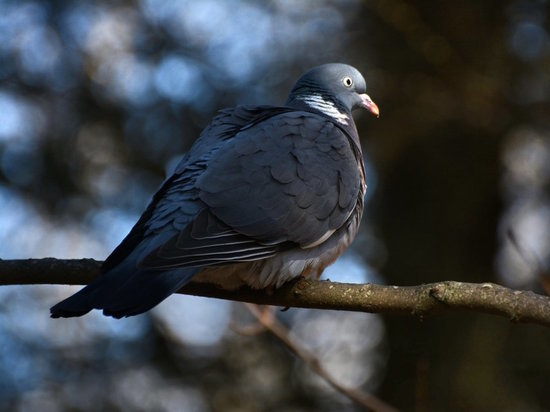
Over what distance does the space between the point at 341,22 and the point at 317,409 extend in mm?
3105

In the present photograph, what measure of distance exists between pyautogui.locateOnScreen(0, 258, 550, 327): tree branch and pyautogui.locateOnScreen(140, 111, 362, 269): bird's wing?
220 millimetres

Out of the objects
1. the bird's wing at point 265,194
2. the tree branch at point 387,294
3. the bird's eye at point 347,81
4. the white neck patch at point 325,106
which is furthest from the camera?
the bird's eye at point 347,81

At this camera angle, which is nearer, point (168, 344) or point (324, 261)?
point (324, 261)

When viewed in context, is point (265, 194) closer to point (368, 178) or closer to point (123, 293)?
point (123, 293)

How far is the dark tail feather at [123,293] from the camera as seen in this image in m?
2.66

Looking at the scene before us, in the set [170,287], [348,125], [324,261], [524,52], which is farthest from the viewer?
[524,52]

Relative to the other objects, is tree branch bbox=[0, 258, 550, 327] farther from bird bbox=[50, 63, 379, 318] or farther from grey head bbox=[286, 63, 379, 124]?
grey head bbox=[286, 63, 379, 124]

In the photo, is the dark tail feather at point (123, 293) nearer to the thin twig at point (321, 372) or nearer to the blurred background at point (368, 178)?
the thin twig at point (321, 372)

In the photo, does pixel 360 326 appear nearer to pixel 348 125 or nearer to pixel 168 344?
pixel 168 344

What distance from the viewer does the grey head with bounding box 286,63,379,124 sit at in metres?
4.39

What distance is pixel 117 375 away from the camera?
22.2 feet

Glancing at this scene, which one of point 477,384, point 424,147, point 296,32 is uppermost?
point 296,32

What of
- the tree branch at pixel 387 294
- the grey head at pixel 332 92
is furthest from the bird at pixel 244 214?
the grey head at pixel 332 92

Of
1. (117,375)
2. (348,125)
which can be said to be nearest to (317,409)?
(117,375)
